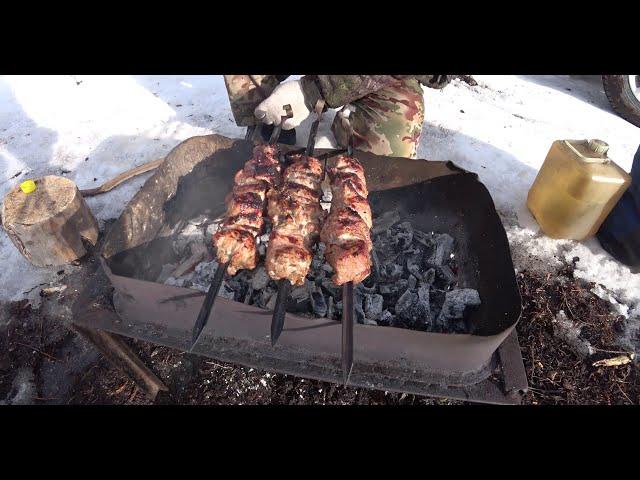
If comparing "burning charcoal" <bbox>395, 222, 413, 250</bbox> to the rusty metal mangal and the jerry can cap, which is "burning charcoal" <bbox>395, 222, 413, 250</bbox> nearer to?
the rusty metal mangal

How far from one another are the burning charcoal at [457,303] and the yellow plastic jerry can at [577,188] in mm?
1740

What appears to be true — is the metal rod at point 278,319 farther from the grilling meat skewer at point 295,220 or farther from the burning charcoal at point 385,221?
the burning charcoal at point 385,221

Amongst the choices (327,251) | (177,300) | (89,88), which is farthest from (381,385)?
(89,88)

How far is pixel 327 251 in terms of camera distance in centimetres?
255

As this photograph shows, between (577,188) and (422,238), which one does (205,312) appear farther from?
(577,188)

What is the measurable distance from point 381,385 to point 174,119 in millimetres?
4853

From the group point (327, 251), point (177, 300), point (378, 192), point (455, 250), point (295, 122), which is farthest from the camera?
point (295, 122)

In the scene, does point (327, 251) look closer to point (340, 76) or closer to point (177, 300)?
point (177, 300)

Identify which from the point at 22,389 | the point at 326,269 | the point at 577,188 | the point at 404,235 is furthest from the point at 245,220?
the point at 577,188

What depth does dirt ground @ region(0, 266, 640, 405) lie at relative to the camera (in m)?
2.92

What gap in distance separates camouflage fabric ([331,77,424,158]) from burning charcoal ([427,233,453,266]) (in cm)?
135

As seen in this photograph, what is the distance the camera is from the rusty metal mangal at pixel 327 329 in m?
2.04

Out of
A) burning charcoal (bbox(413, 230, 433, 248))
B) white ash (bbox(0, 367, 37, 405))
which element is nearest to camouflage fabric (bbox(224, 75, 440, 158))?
burning charcoal (bbox(413, 230, 433, 248))

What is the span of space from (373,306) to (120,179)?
331cm
